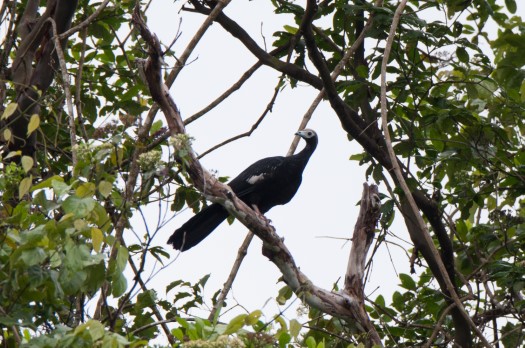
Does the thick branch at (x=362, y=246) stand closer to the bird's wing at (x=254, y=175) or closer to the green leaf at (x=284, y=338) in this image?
the green leaf at (x=284, y=338)

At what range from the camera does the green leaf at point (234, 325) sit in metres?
2.95

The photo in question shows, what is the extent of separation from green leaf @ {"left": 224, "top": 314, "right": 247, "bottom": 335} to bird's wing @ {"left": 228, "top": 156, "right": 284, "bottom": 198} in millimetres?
3527

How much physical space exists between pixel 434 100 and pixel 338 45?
81cm

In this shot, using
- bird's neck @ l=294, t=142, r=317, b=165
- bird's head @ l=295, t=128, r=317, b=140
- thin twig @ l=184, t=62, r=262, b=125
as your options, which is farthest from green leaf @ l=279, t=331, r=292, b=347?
bird's head @ l=295, t=128, r=317, b=140

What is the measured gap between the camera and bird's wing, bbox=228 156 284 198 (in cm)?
649

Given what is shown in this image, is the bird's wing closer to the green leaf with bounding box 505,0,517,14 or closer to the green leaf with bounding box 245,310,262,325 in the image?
the green leaf with bounding box 505,0,517,14

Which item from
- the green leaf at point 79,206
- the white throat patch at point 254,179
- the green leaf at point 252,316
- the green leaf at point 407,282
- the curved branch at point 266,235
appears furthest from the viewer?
the white throat patch at point 254,179

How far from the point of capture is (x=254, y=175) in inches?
257

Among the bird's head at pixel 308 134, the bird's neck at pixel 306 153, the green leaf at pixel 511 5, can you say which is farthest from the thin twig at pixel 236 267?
the green leaf at pixel 511 5

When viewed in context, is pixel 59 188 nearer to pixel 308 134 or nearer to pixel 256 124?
pixel 256 124

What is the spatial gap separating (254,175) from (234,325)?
3595 mm

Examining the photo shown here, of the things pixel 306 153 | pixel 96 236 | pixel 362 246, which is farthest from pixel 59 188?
pixel 306 153

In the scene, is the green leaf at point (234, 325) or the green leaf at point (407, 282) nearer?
the green leaf at point (234, 325)

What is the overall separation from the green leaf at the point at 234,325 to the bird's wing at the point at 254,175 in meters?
3.53
